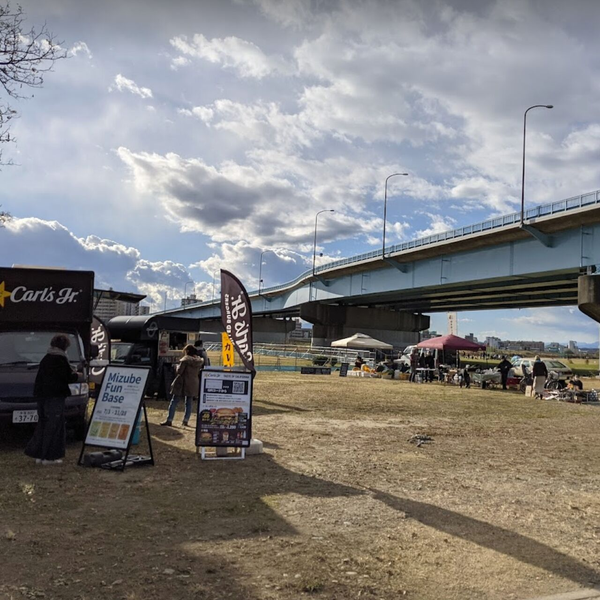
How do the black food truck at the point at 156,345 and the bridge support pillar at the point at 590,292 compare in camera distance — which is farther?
the bridge support pillar at the point at 590,292

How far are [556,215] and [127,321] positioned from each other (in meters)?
22.5

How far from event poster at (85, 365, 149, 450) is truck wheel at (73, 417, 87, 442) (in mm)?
1287

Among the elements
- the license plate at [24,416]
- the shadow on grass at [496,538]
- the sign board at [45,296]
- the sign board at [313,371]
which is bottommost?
the shadow on grass at [496,538]

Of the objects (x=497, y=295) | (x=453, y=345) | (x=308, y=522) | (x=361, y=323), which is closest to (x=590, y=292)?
(x=453, y=345)

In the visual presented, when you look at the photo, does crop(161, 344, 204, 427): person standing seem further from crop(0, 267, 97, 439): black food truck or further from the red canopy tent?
the red canopy tent

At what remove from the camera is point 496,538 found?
18.6 ft

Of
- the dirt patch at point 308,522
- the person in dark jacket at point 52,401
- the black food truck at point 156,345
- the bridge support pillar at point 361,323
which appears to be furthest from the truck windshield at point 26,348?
the bridge support pillar at point 361,323

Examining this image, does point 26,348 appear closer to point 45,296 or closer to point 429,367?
point 45,296

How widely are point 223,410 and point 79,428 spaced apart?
8.96 ft

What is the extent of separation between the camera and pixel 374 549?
17.2 ft

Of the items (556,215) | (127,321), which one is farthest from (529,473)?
(556,215)

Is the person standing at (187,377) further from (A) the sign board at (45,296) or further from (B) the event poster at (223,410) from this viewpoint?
(B) the event poster at (223,410)

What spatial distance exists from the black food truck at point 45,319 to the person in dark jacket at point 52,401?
107cm

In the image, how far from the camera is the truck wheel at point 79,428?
30.7 feet
